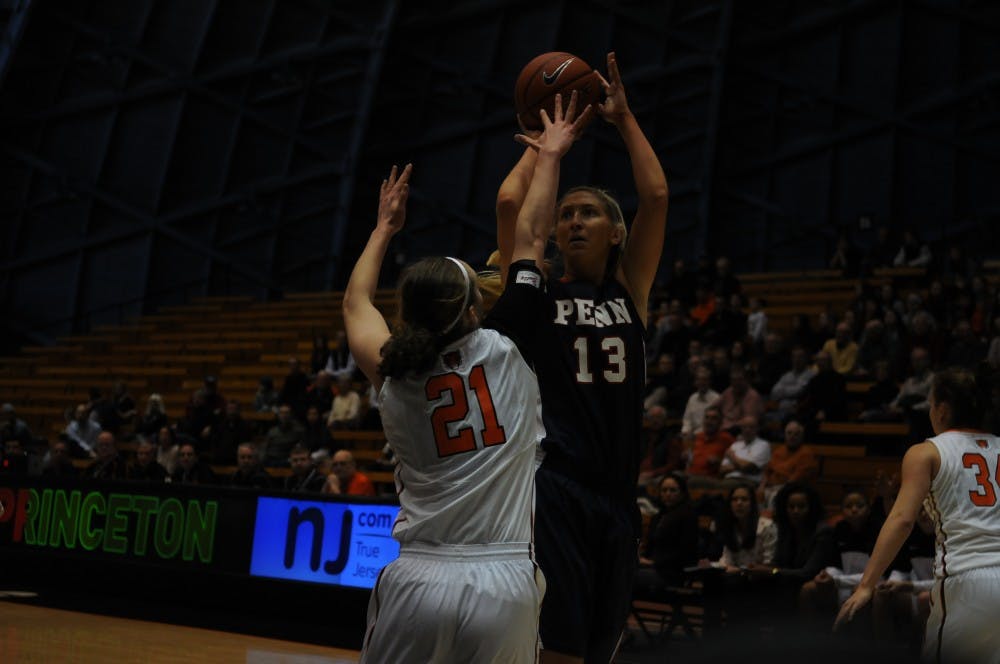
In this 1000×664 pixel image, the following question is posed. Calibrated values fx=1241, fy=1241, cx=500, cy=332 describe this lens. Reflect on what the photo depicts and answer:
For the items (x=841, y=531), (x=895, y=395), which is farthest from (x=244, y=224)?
(x=841, y=531)

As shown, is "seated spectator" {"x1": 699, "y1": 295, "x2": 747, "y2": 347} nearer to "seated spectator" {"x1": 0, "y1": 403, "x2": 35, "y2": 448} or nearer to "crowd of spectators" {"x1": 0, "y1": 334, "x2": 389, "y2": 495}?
"crowd of spectators" {"x1": 0, "y1": 334, "x2": 389, "y2": 495}

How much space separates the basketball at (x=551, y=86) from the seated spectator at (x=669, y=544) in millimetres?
5004

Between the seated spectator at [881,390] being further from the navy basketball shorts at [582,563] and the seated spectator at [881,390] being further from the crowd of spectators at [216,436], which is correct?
the navy basketball shorts at [582,563]

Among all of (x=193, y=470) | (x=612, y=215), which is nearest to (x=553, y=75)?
(x=612, y=215)

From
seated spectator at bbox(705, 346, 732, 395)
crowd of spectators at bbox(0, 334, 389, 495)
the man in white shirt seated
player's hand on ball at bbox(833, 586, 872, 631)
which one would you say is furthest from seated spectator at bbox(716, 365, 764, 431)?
player's hand on ball at bbox(833, 586, 872, 631)

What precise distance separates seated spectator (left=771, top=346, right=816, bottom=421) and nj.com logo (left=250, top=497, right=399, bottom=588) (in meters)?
5.51

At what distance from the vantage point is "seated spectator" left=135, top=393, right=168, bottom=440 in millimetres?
16250

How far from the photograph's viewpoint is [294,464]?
11.8 metres

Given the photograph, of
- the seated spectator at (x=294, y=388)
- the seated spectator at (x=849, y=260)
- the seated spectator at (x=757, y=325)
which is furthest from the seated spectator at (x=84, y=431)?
the seated spectator at (x=849, y=260)

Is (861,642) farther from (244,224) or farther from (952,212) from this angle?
(244,224)

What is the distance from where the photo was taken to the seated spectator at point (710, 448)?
11.4 m

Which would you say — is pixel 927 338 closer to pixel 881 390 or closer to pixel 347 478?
pixel 881 390

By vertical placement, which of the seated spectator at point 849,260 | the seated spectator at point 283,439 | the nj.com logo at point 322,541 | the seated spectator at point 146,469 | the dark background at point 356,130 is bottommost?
the nj.com logo at point 322,541

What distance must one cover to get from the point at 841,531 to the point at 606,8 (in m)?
16.0
